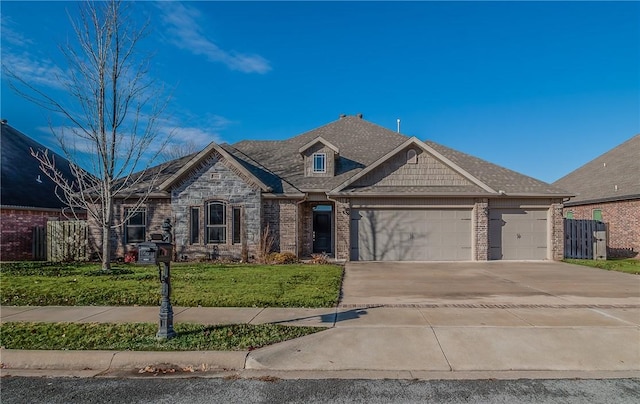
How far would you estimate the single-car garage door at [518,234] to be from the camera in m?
16.0

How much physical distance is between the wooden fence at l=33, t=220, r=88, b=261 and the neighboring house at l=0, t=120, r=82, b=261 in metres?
1.14

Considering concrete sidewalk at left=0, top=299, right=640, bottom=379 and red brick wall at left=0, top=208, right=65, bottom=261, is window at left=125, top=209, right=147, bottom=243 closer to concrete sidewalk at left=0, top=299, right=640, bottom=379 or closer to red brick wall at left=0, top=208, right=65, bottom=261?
red brick wall at left=0, top=208, right=65, bottom=261

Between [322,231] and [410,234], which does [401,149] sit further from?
[322,231]

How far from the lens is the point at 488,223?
624 inches

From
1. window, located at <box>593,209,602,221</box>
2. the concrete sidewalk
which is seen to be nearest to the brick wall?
window, located at <box>593,209,602,221</box>

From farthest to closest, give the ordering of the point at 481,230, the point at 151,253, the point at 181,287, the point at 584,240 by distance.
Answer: the point at 584,240
the point at 481,230
the point at 181,287
the point at 151,253

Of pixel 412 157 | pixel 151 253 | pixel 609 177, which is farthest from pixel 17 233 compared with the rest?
pixel 609 177

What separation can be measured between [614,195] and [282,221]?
660 inches

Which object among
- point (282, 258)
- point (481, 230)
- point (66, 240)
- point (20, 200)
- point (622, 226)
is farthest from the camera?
point (622, 226)

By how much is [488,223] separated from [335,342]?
12590mm

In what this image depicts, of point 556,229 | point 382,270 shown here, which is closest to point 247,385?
point 382,270

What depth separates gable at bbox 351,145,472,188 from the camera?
16.1 metres

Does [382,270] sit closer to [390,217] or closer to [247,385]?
[390,217]

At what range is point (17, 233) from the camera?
16938 millimetres
